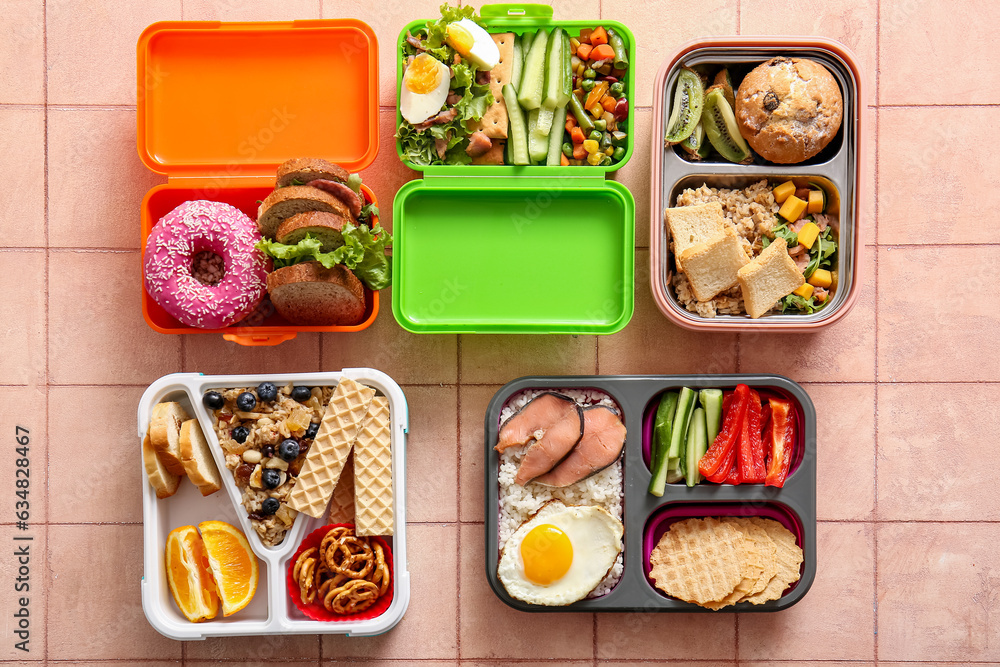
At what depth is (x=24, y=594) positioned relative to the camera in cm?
239

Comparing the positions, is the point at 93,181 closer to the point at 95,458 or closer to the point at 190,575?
the point at 95,458

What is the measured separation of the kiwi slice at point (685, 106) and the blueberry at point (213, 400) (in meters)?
1.72

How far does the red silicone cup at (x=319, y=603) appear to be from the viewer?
2.13 m

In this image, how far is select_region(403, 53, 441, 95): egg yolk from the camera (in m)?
2.06

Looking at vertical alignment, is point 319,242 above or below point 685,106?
below

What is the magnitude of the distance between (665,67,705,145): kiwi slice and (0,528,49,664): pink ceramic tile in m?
2.58

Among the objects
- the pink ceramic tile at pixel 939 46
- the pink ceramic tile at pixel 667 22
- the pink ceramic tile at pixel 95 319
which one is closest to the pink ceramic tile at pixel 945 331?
the pink ceramic tile at pixel 939 46

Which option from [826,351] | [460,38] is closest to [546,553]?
[826,351]

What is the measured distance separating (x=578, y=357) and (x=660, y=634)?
1.06 m

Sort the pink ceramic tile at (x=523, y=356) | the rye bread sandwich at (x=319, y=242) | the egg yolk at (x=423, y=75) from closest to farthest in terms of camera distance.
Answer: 1. the rye bread sandwich at (x=319, y=242)
2. the egg yolk at (x=423, y=75)
3. the pink ceramic tile at (x=523, y=356)

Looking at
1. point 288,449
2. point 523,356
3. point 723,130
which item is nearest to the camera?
point 288,449

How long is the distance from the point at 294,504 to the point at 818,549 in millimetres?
1888

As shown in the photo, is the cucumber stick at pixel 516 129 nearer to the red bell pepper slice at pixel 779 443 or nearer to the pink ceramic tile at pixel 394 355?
the pink ceramic tile at pixel 394 355

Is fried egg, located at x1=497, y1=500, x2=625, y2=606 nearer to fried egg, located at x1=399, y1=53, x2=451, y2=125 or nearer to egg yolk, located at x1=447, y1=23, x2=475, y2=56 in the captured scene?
fried egg, located at x1=399, y1=53, x2=451, y2=125
